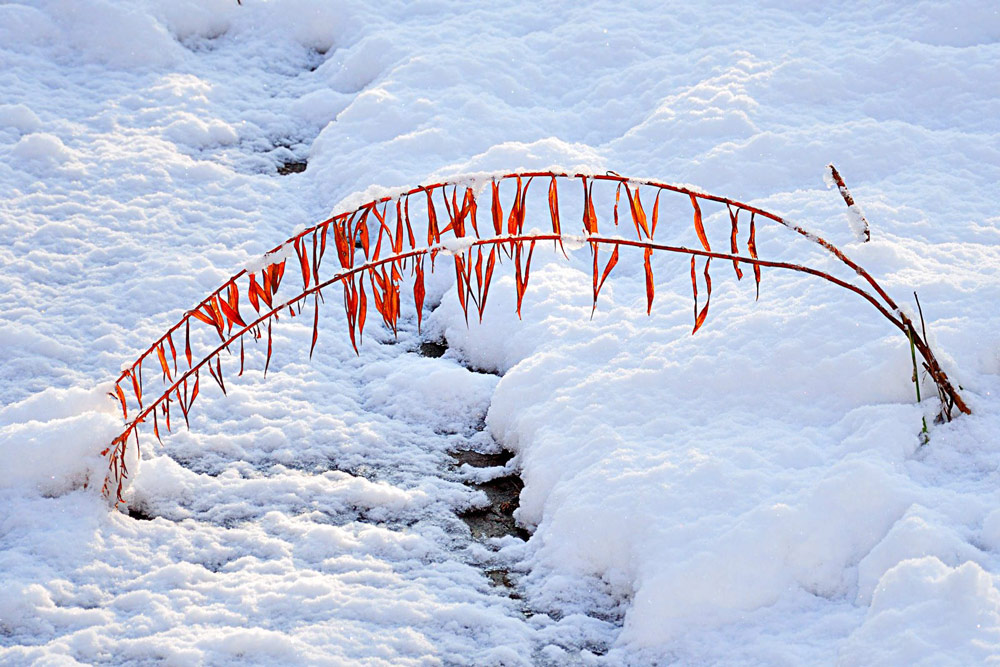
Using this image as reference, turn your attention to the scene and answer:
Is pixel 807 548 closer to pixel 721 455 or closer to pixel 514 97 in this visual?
pixel 721 455

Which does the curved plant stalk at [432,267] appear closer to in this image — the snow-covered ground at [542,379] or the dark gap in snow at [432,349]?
the snow-covered ground at [542,379]

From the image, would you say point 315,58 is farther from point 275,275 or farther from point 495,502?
point 275,275

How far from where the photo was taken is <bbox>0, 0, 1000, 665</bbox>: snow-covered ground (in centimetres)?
204

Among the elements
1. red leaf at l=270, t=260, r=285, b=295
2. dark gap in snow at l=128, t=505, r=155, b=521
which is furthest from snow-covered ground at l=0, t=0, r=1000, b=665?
red leaf at l=270, t=260, r=285, b=295

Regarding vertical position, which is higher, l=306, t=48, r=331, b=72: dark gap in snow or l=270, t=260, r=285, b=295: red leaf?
l=306, t=48, r=331, b=72: dark gap in snow

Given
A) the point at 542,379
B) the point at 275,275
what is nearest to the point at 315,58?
the point at 542,379

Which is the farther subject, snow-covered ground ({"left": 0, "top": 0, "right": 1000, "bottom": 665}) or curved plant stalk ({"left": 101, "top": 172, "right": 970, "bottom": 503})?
snow-covered ground ({"left": 0, "top": 0, "right": 1000, "bottom": 665})

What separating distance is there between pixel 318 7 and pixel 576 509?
421 cm

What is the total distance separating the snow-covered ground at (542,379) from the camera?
6.70 ft

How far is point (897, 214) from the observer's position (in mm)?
3090

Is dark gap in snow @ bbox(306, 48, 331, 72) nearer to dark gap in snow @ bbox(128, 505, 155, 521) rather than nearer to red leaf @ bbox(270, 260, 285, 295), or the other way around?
dark gap in snow @ bbox(128, 505, 155, 521)

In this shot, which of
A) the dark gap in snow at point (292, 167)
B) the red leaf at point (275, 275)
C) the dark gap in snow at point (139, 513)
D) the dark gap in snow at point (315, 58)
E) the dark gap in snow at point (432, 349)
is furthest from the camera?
the dark gap in snow at point (315, 58)

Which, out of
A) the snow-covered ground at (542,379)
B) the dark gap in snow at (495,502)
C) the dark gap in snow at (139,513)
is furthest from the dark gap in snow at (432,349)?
the dark gap in snow at (139,513)

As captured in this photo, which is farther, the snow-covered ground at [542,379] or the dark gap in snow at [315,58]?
the dark gap in snow at [315,58]
